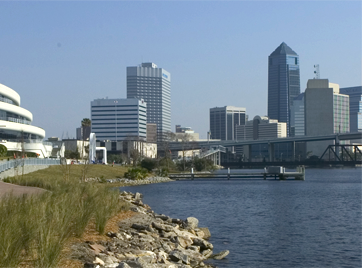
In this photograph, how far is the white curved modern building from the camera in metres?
73.4

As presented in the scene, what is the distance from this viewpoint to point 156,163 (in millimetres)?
96250

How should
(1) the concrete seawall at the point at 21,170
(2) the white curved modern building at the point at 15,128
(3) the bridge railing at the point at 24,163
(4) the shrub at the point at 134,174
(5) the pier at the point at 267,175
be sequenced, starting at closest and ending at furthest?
(1) the concrete seawall at the point at 21,170 < (3) the bridge railing at the point at 24,163 < (2) the white curved modern building at the point at 15,128 < (4) the shrub at the point at 134,174 < (5) the pier at the point at 267,175

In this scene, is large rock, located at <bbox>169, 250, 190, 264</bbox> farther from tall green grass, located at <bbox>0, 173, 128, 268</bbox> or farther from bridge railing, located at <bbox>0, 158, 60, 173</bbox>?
bridge railing, located at <bbox>0, 158, 60, 173</bbox>

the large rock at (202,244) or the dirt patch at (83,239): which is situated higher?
the dirt patch at (83,239)

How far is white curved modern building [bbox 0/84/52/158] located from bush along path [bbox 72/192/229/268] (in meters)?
55.0

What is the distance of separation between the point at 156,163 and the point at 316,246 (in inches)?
2969

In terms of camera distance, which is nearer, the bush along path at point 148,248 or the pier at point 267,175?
the bush along path at point 148,248

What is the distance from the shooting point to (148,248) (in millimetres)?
15906

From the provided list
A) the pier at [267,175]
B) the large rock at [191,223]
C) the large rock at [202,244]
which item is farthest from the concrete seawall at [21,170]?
the pier at [267,175]

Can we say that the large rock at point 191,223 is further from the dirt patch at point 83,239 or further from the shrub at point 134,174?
the shrub at point 134,174

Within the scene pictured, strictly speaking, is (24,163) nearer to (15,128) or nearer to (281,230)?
(15,128)

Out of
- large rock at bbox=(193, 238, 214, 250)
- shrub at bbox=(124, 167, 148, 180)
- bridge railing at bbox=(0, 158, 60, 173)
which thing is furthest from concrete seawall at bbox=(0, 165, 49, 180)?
large rock at bbox=(193, 238, 214, 250)

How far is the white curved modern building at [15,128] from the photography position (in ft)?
241

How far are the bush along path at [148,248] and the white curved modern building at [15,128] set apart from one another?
55031mm
